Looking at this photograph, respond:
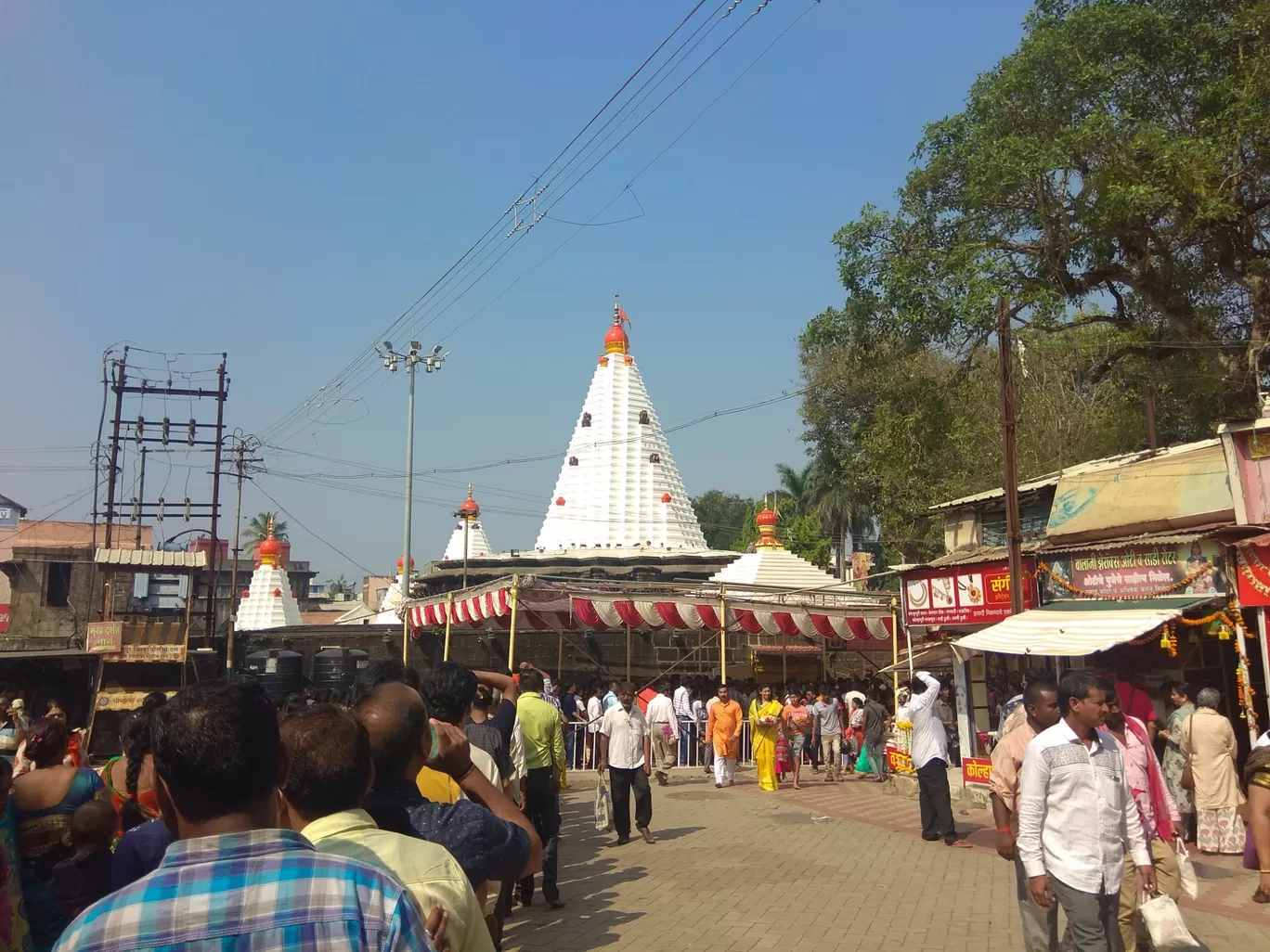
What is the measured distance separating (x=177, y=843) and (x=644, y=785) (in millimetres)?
8992

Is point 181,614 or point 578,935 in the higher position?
point 181,614

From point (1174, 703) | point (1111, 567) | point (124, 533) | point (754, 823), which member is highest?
point (124, 533)

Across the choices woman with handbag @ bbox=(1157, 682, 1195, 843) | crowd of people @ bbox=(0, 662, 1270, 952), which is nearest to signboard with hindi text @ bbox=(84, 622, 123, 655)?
crowd of people @ bbox=(0, 662, 1270, 952)

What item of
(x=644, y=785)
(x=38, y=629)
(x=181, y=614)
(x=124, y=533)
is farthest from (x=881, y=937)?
(x=124, y=533)

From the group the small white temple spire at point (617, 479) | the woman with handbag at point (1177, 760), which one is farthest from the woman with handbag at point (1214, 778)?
the small white temple spire at point (617, 479)

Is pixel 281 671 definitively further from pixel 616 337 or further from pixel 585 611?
pixel 616 337

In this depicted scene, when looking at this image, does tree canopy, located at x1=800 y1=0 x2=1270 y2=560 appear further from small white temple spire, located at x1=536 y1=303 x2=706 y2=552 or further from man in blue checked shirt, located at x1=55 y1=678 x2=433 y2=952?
small white temple spire, located at x1=536 y1=303 x2=706 y2=552

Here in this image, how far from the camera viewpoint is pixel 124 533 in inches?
1492

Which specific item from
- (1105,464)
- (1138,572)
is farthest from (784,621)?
(1138,572)

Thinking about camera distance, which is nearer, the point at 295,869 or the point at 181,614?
the point at 295,869

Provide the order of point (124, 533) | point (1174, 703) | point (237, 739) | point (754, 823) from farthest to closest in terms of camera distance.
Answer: point (124, 533) → point (754, 823) → point (1174, 703) → point (237, 739)

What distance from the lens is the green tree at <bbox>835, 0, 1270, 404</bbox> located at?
1318 cm

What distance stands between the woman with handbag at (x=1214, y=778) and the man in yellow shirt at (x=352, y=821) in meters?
8.72

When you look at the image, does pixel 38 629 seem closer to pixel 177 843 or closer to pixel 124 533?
pixel 124 533
